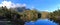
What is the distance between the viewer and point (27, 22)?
1.18 meters

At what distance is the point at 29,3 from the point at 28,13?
0.37 ft

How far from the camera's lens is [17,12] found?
1.19 m

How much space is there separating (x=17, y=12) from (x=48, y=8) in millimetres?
349

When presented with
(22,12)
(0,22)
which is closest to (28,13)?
(22,12)

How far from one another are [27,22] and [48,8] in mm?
282

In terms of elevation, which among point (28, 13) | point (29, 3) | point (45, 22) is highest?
point (29, 3)

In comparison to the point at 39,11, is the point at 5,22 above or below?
below

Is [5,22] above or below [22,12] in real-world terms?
below

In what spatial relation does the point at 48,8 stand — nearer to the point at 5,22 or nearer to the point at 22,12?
the point at 22,12

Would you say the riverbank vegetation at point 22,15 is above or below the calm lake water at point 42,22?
above

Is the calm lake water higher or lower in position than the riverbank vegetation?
lower

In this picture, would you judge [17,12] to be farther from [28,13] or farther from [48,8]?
[48,8]

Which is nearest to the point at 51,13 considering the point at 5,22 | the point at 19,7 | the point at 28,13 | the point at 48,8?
the point at 48,8

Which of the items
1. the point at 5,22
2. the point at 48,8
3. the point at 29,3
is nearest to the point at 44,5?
the point at 48,8
